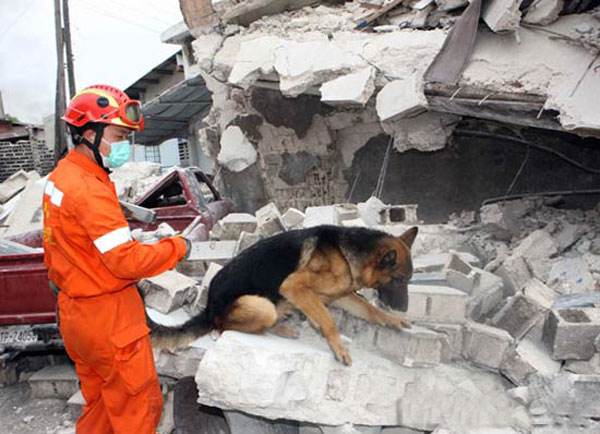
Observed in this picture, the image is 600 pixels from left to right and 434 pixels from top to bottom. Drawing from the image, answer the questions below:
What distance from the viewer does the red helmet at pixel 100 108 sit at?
270cm

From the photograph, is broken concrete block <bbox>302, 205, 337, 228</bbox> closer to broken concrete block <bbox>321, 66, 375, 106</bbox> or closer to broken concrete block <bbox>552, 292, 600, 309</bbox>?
broken concrete block <bbox>321, 66, 375, 106</bbox>

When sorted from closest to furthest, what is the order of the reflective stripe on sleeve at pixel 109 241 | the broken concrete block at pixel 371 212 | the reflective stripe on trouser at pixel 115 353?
the reflective stripe on sleeve at pixel 109 241 < the reflective stripe on trouser at pixel 115 353 < the broken concrete block at pixel 371 212

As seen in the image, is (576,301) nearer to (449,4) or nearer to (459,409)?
(459,409)

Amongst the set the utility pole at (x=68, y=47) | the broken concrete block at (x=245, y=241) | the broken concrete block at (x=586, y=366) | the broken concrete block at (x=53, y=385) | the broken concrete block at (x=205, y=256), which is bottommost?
the broken concrete block at (x=53, y=385)

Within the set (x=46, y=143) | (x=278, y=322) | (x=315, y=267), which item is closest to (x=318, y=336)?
(x=278, y=322)

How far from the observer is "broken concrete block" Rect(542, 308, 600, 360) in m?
3.10

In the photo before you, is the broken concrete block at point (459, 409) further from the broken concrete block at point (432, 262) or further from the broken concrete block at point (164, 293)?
the broken concrete block at point (164, 293)

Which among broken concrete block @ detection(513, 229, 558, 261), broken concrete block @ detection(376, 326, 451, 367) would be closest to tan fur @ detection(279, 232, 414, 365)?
broken concrete block @ detection(376, 326, 451, 367)

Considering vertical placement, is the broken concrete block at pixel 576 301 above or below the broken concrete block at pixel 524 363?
above

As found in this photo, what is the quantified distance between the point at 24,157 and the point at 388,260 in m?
21.0

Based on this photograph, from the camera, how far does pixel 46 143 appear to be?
67.8 feet

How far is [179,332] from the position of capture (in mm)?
3434

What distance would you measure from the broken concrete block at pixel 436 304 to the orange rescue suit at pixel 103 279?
1827mm

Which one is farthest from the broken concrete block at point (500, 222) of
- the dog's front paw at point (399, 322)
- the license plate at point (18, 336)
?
the license plate at point (18, 336)
